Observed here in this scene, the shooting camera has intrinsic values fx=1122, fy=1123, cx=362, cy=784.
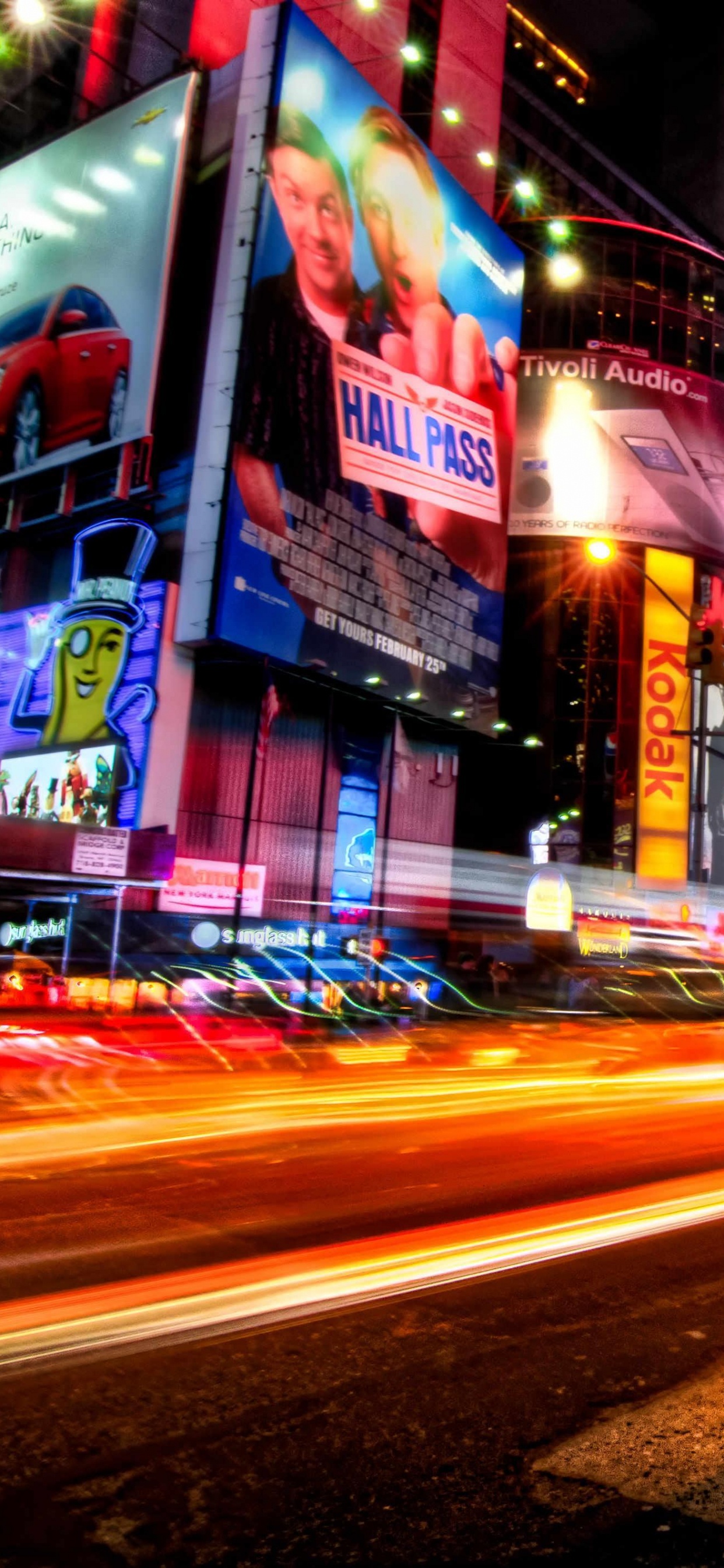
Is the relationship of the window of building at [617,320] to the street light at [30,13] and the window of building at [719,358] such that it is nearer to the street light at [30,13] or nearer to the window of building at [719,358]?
the window of building at [719,358]

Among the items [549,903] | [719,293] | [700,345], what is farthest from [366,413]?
[719,293]

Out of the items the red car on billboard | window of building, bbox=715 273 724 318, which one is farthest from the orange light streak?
window of building, bbox=715 273 724 318

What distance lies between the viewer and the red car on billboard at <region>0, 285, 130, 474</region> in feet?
84.5

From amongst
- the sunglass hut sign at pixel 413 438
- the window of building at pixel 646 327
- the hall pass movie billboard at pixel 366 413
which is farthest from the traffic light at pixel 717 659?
Result: the window of building at pixel 646 327

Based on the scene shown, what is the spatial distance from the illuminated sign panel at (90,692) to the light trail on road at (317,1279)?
1780 cm

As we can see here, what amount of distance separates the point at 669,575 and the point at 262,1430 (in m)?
39.7

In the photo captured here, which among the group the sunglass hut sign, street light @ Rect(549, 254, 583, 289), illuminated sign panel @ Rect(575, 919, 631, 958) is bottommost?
illuminated sign panel @ Rect(575, 919, 631, 958)

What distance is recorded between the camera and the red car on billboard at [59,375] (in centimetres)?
2577

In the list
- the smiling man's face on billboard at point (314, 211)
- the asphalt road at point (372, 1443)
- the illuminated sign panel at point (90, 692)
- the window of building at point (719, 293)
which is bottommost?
the asphalt road at point (372, 1443)

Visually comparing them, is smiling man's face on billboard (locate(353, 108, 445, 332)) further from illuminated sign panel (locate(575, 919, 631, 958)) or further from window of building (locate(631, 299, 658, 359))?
illuminated sign panel (locate(575, 919, 631, 958))

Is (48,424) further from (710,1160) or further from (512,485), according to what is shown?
(710,1160)

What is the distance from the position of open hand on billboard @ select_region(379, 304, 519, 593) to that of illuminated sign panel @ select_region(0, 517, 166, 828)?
7.29 m

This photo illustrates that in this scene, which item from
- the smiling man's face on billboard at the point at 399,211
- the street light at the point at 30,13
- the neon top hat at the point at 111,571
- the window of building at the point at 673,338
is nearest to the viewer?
the neon top hat at the point at 111,571

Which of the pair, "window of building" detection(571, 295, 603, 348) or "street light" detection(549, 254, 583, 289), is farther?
"street light" detection(549, 254, 583, 289)
